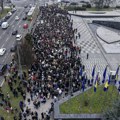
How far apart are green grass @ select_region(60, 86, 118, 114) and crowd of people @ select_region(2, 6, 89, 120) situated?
171 centimetres

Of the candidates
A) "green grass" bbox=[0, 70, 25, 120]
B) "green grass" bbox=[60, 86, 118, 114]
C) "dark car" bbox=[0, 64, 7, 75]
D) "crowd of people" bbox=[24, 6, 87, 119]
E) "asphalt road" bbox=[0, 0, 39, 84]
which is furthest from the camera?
"asphalt road" bbox=[0, 0, 39, 84]

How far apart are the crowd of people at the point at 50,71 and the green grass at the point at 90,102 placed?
1.71 m

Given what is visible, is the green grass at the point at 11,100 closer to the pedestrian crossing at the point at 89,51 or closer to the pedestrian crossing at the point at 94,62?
the pedestrian crossing at the point at 89,51

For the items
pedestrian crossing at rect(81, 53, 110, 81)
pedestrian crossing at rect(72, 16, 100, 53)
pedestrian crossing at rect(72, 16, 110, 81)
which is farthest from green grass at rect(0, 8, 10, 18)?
pedestrian crossing at rect(81, 53, 110, 81)

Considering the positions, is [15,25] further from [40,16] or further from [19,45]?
[19,45]

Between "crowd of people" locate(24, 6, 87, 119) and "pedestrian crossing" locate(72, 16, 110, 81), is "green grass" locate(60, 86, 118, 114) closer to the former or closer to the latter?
"crowd of people" locate(24, 6, 87, 119)

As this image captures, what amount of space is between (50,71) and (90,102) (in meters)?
7.11

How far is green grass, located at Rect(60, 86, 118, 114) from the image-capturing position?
814 inches

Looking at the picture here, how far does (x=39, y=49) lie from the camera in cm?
3303

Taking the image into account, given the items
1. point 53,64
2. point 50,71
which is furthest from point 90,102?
point 53,64

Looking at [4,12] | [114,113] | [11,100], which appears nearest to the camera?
[114,113]

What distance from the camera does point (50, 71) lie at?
2725 cm

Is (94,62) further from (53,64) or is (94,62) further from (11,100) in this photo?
(11,100)

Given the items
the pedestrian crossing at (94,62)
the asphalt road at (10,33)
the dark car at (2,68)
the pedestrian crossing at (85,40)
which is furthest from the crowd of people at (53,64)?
the asphalt road at (10,33)
